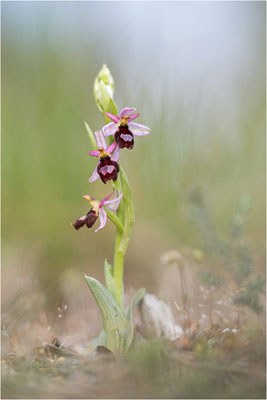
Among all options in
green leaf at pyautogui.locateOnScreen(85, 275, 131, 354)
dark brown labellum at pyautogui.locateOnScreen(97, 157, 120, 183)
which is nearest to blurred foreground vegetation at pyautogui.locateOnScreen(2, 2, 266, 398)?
green leaf at pyautogui.locateOnScreen(85, 275, 131, 354)

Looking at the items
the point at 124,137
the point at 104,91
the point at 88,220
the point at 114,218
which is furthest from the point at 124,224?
the point at 104,91

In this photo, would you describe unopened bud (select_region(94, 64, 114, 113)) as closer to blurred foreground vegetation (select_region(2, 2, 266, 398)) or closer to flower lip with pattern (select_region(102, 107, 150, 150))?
flower lip with pattern (select_region(102, 107, 150, 150))

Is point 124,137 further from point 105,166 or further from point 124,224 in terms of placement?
point 124,224

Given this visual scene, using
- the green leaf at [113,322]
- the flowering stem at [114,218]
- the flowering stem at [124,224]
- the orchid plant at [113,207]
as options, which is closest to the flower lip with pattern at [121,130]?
the orchid plant at [113,207]

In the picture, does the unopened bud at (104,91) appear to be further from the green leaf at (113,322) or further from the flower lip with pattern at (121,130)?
the green leaf at (113,322)

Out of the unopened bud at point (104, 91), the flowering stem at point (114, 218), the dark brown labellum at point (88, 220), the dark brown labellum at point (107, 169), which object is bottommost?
the dark brown labellum at point (88, 220)

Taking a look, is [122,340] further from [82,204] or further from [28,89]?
[28,89]

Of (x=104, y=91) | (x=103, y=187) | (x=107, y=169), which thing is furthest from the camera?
(x=103, y=187)

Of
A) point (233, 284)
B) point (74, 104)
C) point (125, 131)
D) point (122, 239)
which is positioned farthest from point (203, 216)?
point (74, 104)
